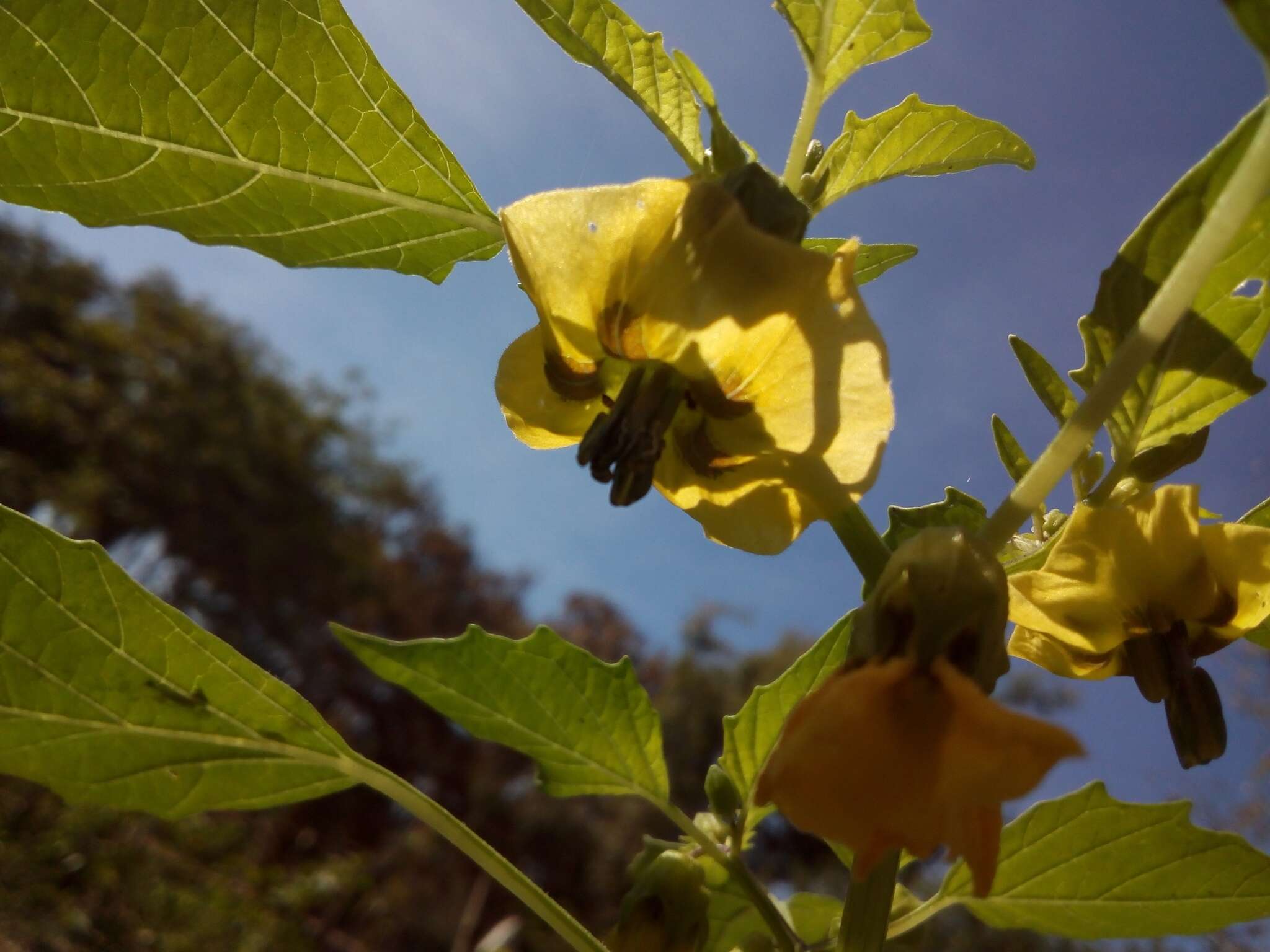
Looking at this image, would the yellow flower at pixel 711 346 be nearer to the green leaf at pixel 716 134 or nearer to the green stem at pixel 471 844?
the green leaf at pixel 716 134

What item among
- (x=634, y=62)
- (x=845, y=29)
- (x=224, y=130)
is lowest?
(x=224, y=130)

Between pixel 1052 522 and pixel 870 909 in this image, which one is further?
pixel 1052 522

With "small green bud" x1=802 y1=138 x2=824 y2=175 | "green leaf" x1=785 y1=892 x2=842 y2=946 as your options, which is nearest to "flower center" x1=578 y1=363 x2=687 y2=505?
"small green bud" x1=802 y1=138 x2=824 y2=175

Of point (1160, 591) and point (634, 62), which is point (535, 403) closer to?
point (634, 62)

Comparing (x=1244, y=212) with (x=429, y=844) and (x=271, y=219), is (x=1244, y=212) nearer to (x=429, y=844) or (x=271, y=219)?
(x=271, y=219)

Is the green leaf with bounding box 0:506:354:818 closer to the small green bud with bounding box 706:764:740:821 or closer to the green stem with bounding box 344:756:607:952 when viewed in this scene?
the green stem with bounding box 344:756:607:952

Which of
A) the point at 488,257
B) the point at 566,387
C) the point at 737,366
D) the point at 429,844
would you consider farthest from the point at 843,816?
the point at 429,844

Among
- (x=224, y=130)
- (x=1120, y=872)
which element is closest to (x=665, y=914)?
(x=1120, y=872)
